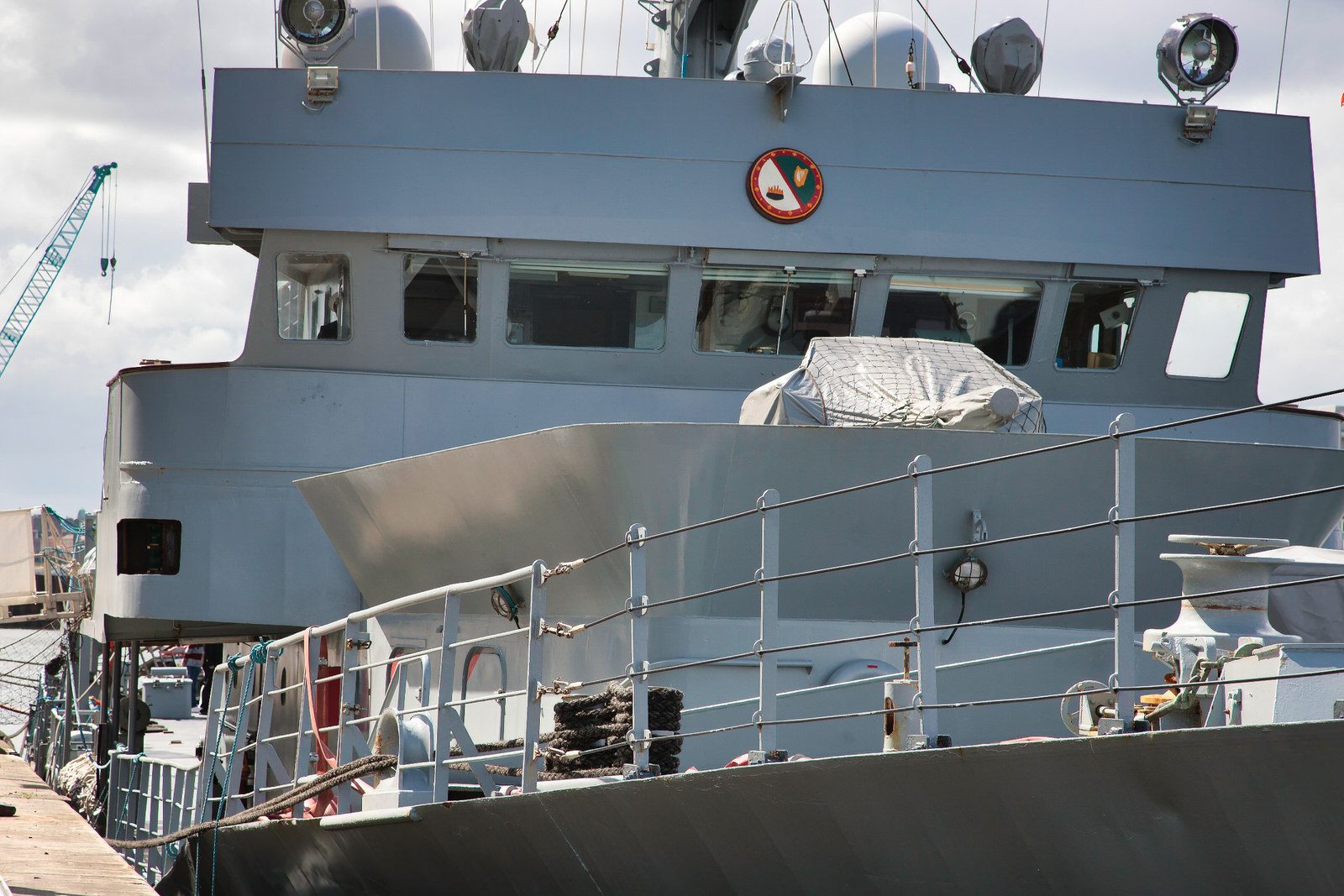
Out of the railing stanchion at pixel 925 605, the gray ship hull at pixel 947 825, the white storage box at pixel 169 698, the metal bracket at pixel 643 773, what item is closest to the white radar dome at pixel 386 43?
the gray ship hull at pixel 947 825

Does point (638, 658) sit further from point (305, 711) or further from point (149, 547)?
point (149, 547)

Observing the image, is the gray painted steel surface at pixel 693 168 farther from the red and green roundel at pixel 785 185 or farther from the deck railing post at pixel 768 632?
the deck railing post at pixel 768 632

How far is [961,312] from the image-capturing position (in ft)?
28.9

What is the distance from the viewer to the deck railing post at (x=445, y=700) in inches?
209

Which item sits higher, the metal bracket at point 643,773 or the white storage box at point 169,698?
the metal bracket at point 643,773

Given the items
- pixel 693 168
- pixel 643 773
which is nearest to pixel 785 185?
pixel 693 168

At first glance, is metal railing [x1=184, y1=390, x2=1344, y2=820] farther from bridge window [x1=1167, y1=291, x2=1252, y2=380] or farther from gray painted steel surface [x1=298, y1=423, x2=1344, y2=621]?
bridge window [x1=1167, y1=291, x2=1252, y2=380]

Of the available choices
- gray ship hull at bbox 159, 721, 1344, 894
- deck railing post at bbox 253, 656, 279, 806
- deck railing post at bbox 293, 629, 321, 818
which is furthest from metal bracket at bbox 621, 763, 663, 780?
deck railing post at bbox 253, 656, 279, 806

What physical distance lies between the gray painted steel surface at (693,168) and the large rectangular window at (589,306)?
24 cm

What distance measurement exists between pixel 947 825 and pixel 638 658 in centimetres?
127

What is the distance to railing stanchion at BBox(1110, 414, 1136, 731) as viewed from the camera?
3730mm

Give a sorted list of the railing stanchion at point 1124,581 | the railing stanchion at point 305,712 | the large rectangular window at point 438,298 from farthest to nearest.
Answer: the large rectangular window at point 438,298 → the railing stanchion at point 305,712 → the railing stanchion at point 1124,581

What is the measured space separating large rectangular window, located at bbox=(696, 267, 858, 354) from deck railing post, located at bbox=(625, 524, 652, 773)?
398 cm

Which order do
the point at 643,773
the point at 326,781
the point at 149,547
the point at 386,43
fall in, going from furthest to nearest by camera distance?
the point at 386,43 < the point at 149,547 < the point at 326,781 < the point at 643,773
